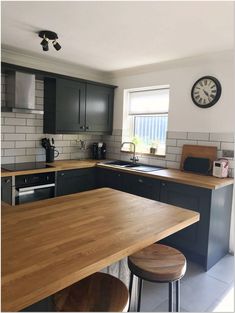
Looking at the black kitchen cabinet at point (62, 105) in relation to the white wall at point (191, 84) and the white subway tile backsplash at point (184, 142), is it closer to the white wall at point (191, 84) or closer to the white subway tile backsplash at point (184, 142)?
the white wall at point (191, 84)

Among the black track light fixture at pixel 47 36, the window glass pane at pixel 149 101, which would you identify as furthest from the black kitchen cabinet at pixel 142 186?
the black track light fixture at pixel 47 36

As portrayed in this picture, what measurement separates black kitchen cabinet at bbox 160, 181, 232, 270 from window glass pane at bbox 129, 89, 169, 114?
4.38 ft

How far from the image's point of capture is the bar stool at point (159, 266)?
1434 mm

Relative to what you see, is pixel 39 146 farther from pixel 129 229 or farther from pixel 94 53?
pixel 129 229

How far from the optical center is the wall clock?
10.0ft

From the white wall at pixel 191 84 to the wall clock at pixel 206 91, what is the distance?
0.05 m

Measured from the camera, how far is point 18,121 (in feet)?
11.3

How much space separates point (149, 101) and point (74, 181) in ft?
5.44

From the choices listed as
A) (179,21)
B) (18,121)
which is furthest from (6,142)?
(179,21)

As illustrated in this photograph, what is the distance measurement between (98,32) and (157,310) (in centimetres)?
251

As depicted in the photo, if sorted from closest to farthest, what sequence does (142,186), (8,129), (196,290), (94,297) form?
(94,297) → (196,290) → (142,186) → (8,129)

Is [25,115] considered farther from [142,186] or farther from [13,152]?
[142,186]

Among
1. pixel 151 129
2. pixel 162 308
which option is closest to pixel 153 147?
pixel 151 129

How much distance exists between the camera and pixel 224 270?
2.66m
